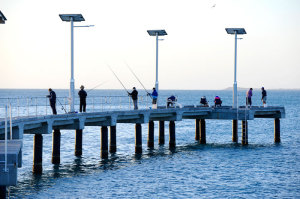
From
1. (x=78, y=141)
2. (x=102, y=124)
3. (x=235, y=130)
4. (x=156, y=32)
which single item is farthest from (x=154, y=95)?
(x=235, y=130)

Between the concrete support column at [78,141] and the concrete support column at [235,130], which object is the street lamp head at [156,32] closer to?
the concrete support column at [235,130]

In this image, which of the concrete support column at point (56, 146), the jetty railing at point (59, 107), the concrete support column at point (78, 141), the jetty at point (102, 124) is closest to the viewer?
the jetty at point (102, 124)

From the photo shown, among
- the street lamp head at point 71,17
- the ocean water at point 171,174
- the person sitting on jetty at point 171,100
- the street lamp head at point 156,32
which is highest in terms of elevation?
the street lamp head at point 156,32

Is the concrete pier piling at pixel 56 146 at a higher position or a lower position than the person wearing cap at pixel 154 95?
lower

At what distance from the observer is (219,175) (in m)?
32.4

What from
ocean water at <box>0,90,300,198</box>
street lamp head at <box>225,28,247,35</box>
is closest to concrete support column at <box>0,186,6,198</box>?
ocean water at <box>0,90,300,198</box>

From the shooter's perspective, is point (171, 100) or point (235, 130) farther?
point (235, 130)

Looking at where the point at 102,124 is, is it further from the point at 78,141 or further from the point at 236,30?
the point at 236,30

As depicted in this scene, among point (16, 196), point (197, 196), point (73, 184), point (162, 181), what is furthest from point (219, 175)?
point (16, 196)

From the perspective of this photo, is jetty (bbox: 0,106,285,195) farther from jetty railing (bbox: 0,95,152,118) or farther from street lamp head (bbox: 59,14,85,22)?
street lamp head (bbox: 59,14,85,22)

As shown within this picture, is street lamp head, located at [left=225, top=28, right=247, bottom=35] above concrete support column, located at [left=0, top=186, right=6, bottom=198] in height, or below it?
above

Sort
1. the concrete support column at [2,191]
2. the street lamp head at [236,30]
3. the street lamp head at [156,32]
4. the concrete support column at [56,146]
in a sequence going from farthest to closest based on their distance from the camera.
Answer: the street lamp head at [236,30] → the street lamp head at [156,32] → the concrete support column at [56,146] → the concrete support column at [2,191]

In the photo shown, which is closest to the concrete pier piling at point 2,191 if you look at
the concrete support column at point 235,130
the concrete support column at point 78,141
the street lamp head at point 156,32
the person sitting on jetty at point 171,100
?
the concrete support column at point 78,141

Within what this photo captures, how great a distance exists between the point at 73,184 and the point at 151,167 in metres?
7.13
